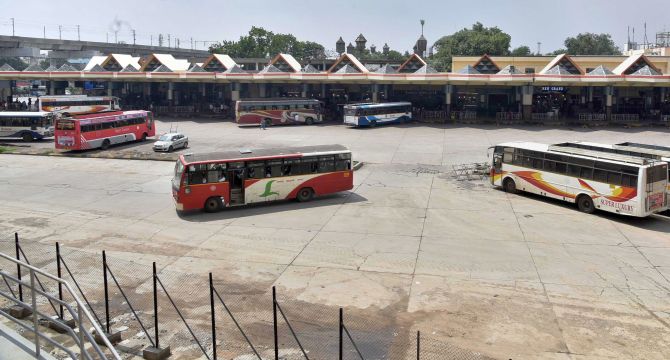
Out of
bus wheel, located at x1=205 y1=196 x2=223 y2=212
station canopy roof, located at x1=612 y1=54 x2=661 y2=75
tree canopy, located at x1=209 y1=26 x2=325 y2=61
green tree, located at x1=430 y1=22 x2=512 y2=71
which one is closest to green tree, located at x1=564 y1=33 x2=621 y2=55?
green tree, located at x1=430 y1=22 x2=512 y2=71

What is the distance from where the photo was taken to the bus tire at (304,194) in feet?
88.5

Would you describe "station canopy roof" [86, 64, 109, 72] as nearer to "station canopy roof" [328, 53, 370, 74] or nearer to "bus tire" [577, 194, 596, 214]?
"station canopy roof" [328, 53, 370, 74]

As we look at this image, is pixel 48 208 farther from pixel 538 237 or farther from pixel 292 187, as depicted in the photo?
pixel 538 237

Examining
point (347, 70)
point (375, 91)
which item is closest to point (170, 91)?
point (347, 70)

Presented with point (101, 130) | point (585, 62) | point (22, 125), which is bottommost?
point (101, 130)

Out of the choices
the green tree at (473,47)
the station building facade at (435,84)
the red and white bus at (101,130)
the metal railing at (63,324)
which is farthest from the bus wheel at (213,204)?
the green tree at (473,47)

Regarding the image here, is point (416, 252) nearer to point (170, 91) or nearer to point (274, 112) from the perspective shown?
point (274, 112)

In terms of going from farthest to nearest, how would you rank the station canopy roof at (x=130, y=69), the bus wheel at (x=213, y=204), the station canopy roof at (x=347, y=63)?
the station canopy roof at (x=130, y=69)
the station canopy roof at (x=347, y=63)
the bus wheel at (x=213, y=204)

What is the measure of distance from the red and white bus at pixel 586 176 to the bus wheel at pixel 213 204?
13.8m

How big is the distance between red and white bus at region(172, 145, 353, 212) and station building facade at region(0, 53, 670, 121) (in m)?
34.9

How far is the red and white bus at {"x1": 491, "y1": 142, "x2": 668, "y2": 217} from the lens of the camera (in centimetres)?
2320

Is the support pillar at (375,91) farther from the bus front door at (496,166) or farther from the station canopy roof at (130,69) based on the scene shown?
the bus front door at (496,166)

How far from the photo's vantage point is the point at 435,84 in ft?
207

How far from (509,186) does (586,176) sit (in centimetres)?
460
